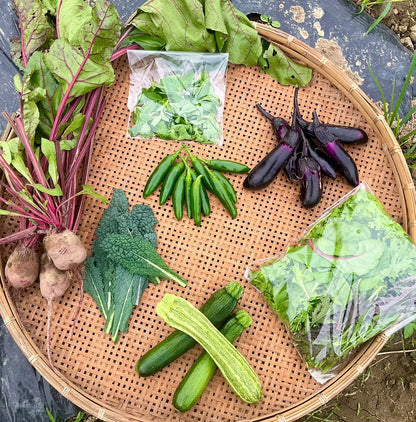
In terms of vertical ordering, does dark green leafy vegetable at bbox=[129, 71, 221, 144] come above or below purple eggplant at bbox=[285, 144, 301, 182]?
below

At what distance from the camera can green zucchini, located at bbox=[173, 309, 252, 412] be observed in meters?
2.29

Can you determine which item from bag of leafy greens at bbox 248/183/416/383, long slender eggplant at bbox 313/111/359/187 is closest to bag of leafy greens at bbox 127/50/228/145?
long slender eggplant at bbox 313/111/359/187

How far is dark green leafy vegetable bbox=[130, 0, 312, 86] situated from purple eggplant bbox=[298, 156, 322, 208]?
1.69 ft

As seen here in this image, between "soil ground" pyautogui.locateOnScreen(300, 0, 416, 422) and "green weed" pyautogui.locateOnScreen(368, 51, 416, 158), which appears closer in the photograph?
"green weed" pyautogui.locateOnScreen(368, 51, 416, 158)

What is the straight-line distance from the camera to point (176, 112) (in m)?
2.63

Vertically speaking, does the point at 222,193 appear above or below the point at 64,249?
above

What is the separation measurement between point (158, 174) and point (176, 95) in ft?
1.55

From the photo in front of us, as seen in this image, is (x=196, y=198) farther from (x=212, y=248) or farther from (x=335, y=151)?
(x=335, y=151)

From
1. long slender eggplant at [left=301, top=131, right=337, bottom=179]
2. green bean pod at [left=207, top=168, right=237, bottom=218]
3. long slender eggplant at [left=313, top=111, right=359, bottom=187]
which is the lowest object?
green bean pod at [left=207, top=168, right=237, bottom=218]

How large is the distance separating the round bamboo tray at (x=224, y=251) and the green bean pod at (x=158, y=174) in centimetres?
8

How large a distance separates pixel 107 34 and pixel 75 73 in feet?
0.82

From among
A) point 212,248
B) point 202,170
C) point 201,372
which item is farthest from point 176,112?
point 201,372

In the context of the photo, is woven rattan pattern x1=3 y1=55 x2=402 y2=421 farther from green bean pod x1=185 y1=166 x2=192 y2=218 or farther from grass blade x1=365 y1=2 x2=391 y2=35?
grass blade x1=365 y1=2 x2=391 y2=35

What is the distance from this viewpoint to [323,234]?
7.63 ft
